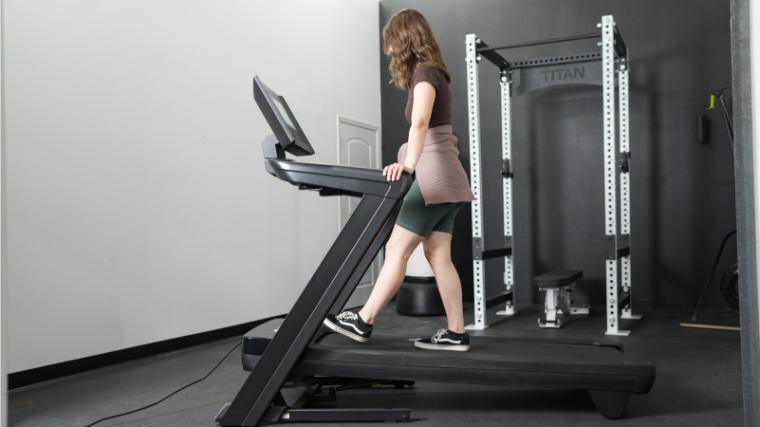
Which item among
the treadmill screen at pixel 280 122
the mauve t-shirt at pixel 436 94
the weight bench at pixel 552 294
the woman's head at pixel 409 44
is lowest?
the weight bench at pixel 552 294

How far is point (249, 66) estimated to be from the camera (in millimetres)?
4391

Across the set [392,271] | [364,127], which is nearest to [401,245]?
[392,271]

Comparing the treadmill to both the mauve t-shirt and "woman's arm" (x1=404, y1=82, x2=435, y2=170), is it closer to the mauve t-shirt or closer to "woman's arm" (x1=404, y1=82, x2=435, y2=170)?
"woman's arm" (x1=404, y1=82, x2=435, y2=170)

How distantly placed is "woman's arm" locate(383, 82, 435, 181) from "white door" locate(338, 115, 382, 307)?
3.07 metres

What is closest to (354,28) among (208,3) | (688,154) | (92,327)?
(208,3)

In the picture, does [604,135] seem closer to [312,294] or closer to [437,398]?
[437,398]

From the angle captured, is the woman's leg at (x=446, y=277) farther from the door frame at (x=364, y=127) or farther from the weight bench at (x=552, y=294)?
the door frame at (x=364, y=127)

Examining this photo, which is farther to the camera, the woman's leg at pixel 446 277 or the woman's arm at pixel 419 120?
the woman's leg at pixel 446 277

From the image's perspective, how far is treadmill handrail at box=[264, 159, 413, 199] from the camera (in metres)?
2.20

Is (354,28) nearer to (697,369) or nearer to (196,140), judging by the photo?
(196,140)

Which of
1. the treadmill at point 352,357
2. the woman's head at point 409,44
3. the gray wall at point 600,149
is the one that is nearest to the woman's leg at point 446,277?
the treadmill at point 352,357

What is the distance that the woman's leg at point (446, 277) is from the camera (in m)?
2.52

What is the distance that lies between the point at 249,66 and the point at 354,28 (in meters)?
1.61

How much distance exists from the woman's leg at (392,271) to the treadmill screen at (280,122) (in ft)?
1.70
